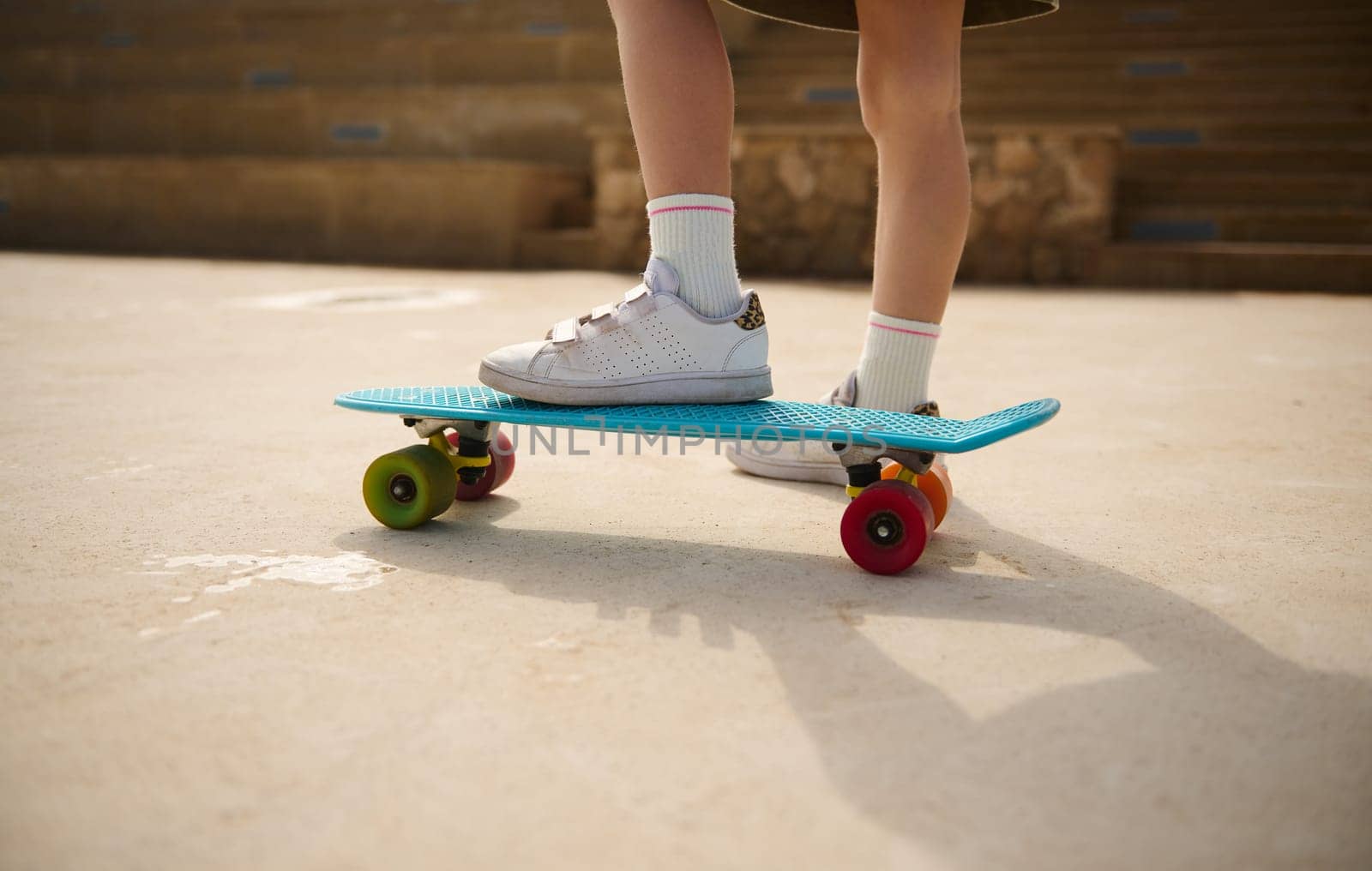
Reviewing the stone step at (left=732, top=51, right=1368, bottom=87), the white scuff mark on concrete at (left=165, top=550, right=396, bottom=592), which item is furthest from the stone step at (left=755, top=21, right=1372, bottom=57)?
the white scuff mark on concrete at (left=165, top=550, right=396, bottom=592)

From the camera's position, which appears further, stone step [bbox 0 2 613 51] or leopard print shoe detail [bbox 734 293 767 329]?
stone step [bbox 0 2 613 51]

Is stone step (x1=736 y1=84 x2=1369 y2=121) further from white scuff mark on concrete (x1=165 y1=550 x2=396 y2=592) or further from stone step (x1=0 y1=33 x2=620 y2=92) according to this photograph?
white scuff mark on concrete (x1=165 y1=550 x2=396 y2=592)

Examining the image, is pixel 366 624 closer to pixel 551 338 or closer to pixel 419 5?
pixel 551 338

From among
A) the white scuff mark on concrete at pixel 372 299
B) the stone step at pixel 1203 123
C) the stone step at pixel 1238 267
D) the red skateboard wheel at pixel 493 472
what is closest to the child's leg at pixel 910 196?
the red skateboard wheel at pixel 493 472

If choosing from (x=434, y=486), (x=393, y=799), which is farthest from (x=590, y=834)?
(x=434, y=486)

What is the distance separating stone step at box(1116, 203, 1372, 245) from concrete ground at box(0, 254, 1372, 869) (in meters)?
3.46

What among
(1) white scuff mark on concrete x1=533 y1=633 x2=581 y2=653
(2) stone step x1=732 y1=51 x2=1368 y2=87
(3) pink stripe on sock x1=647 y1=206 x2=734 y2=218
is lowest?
(1) white scuff mark on concrete x1=533 y1=633 x2=581 y2=653

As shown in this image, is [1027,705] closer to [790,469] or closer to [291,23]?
[790,469]

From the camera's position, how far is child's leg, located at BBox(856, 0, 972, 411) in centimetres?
141

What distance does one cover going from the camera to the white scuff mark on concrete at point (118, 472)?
145 centimetres

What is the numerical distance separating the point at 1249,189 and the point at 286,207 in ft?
15.2

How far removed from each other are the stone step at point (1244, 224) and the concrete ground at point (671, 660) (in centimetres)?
346

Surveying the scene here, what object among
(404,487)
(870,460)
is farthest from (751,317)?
(404,487)

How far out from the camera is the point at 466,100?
647 cm
